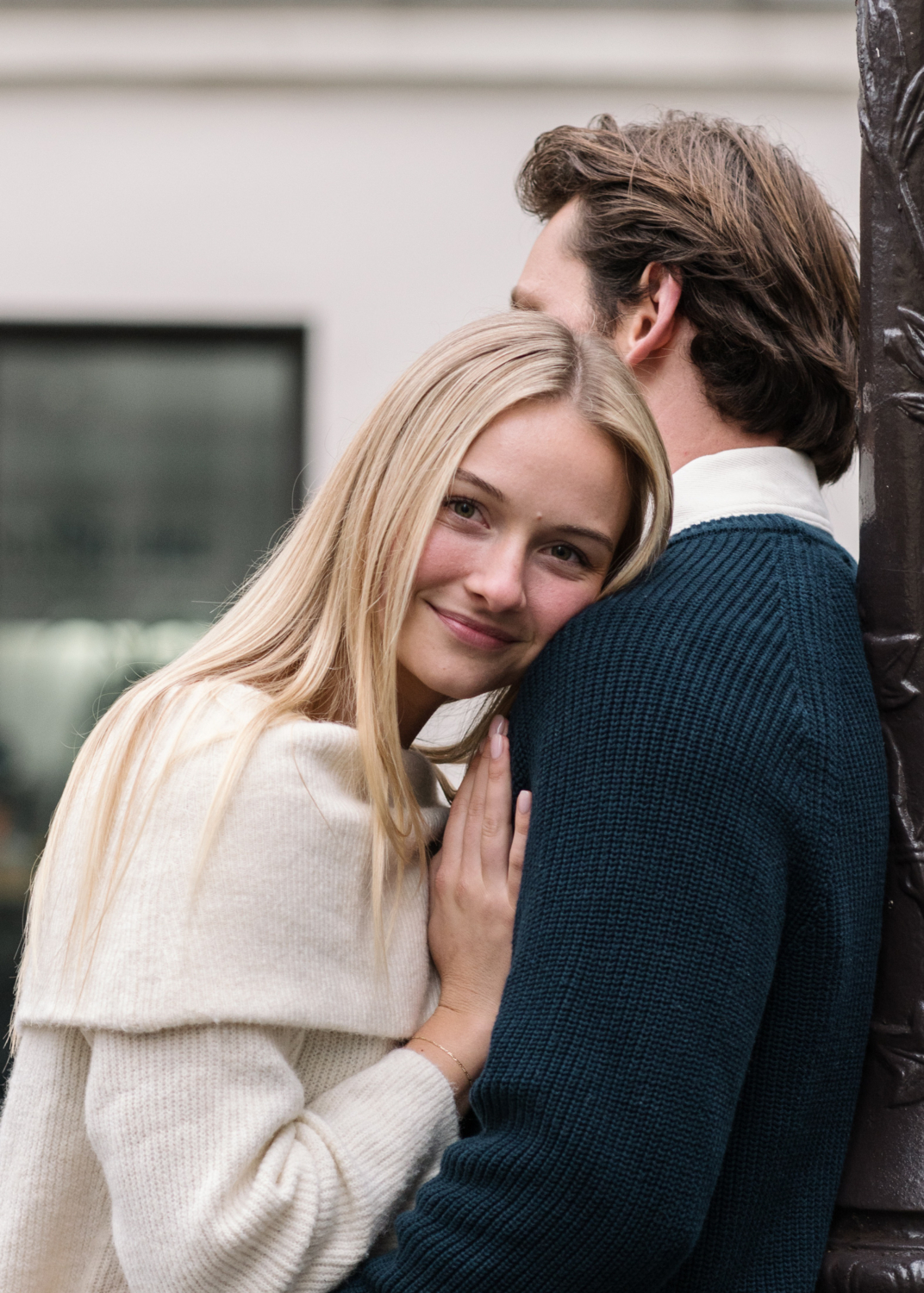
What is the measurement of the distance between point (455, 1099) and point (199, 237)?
3313 mm

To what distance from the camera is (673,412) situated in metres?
1.76

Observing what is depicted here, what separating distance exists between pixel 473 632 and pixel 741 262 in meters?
0.60

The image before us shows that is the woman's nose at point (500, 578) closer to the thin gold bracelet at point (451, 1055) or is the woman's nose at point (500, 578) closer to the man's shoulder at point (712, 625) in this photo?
the man's shoulder at point (712, 625)

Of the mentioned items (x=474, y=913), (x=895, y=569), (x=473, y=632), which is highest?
(x=895, y=569)

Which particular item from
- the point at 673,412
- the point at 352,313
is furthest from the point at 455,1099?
the point at 352,313

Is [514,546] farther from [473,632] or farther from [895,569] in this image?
[895,569]

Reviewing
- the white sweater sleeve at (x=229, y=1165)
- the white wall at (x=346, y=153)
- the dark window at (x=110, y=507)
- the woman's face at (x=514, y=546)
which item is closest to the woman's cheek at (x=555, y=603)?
the woman's face at (x=514, y=546)

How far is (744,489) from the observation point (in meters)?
1.59

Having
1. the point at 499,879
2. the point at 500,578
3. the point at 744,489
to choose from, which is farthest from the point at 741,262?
the point at 499,879

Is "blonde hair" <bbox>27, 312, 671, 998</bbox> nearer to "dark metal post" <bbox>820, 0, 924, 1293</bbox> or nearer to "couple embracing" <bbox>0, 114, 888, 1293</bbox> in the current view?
"couple embracing" <bbox>0, 114, 888, 1293</bbox>

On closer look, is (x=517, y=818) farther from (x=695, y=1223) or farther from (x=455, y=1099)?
(x=695, y=1223)

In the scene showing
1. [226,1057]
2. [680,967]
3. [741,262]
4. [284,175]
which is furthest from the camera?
[284,175]

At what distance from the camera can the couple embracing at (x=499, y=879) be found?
120cm

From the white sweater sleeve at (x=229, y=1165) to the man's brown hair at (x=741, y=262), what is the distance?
0.96m
